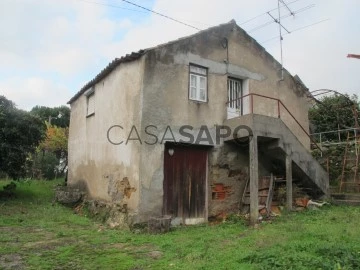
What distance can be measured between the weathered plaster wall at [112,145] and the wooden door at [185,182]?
3.54 ft

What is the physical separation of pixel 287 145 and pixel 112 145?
5770mm

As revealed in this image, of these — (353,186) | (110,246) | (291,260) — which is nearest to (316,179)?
(353,186)

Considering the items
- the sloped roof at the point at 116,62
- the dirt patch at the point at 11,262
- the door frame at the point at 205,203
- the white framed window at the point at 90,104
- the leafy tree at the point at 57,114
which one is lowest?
the dirt patch at the point at 11,262

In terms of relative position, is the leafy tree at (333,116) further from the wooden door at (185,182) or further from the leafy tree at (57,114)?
the leafy tree at (57,114)

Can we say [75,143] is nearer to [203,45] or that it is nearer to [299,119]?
[203,45]

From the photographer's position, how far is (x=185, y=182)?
10.6m

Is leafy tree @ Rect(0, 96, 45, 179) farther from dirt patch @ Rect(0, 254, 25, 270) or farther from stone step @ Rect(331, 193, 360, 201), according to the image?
stone step @ Rect(331, 193, 360, 201)

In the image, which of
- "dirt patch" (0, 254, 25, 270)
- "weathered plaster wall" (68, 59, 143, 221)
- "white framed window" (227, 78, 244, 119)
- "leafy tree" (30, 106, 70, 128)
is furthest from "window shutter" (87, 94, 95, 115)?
"leafy tree" (30, 106, 70, 128)

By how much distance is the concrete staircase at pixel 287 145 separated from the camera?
1046 centimetres

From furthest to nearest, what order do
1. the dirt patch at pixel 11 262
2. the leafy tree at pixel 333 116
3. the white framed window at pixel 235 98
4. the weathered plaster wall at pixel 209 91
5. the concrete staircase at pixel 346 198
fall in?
the leafy tree at pixel 333 116 < the white framed window at pixel 235 98 < the concrete staircase at pixel 346 198 < the weathered plaster wall at pixel 209 91 < the dirt patch at pixel 11 262

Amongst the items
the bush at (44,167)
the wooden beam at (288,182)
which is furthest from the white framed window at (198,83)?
the bush at (44,167)

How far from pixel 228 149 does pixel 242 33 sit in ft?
14.2

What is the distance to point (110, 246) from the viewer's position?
7832mm

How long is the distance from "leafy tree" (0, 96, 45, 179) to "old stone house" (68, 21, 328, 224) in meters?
2.98
